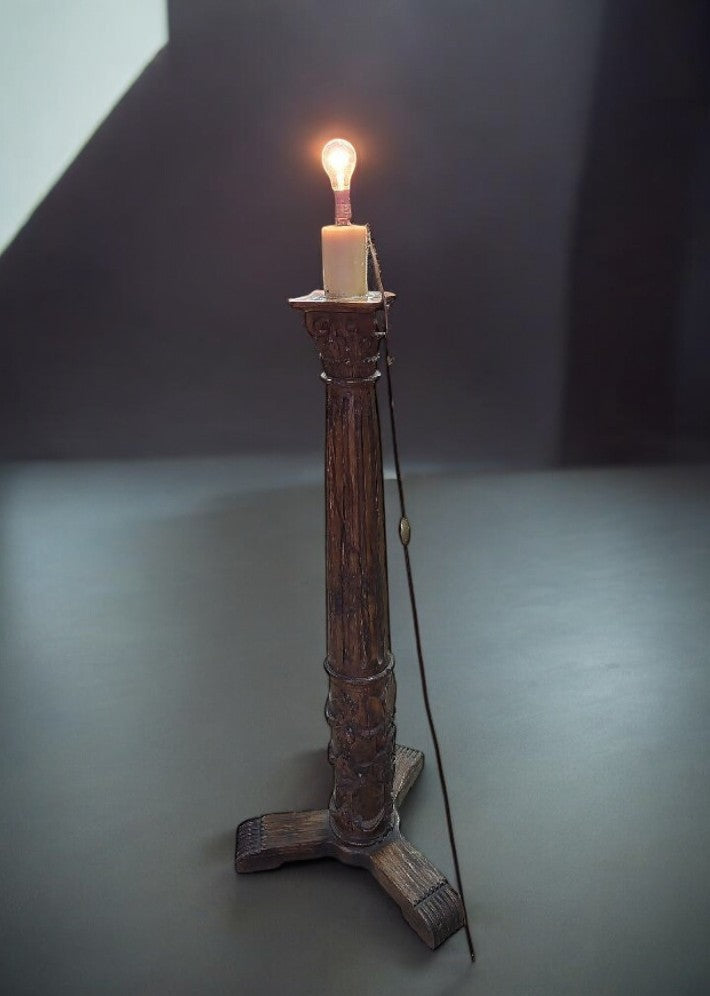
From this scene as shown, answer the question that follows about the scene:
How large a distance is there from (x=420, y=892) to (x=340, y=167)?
1001mm

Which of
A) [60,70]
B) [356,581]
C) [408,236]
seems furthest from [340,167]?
[60,70]

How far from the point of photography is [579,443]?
3633 mm

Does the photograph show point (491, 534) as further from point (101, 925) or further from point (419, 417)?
point (101, 925)

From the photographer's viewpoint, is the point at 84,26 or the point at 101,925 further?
the point at 84,26

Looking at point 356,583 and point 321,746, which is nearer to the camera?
point 356,583

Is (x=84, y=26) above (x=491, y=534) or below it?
above

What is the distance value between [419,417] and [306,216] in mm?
881

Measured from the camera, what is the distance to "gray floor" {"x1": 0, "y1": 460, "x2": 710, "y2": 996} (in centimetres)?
131

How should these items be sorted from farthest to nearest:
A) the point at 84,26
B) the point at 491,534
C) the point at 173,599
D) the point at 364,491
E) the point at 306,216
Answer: the point at 306,216 < the point at 84,26 < the point at 491,534 < the point at 173,599 < the point at 364,491

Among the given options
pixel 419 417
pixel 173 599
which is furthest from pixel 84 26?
pixel 173 599

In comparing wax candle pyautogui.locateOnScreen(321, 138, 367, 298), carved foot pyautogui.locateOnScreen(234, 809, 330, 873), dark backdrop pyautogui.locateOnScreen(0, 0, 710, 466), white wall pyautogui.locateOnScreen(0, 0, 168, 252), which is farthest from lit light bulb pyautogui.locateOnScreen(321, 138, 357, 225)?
white wall pyautogui.locateOnScreen(0, 0, 168, 252)

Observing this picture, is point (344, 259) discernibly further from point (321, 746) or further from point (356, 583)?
point (321, 746)

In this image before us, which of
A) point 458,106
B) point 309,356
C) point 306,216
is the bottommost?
point 309,356

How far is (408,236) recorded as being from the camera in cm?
363
